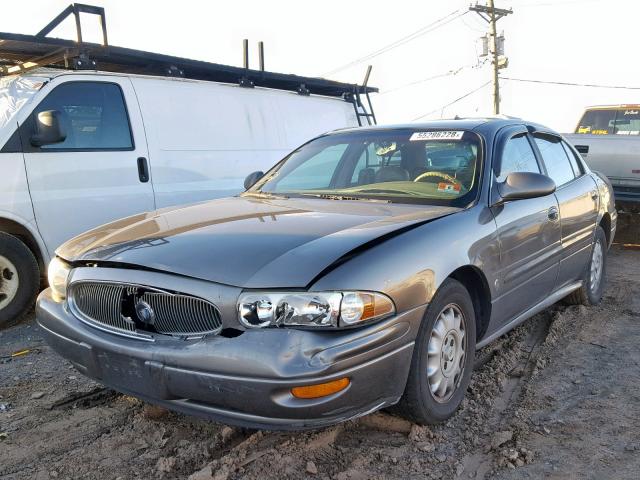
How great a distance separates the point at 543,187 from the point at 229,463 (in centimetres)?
236

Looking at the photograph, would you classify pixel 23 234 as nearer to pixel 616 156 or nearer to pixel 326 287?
pixel 326 287

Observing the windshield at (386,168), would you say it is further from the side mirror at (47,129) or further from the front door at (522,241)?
the side mirror at (47,129)

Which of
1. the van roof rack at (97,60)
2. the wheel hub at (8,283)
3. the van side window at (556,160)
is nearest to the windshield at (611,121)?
the van side window at (556,160)

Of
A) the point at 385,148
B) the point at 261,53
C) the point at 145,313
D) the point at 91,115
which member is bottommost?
the point at 145,313

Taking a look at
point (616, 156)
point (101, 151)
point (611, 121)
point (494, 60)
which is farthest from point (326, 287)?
point (494, 60)

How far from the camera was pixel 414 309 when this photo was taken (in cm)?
269

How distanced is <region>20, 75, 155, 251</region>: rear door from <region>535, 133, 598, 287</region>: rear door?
3540 mm

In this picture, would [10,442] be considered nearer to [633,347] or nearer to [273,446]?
[273,446]

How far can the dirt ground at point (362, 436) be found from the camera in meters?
2.73

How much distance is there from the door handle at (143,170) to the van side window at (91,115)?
0.15m

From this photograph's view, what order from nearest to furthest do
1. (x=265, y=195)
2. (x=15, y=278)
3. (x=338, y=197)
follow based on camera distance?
1. (x=338, y=197)
2. (x=265, y=195)
3. (x=15, y=278)

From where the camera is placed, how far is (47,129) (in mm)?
4805

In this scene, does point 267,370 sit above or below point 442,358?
above

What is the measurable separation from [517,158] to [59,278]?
2.96 meters
